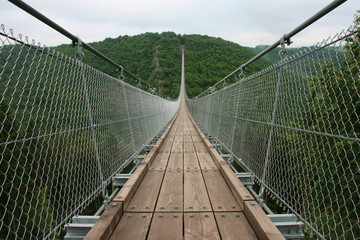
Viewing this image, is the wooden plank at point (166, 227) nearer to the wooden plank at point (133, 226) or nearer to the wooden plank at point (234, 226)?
the wooden plank at point (133, 226)

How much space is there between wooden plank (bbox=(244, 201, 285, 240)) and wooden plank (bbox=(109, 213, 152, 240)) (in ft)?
2.41

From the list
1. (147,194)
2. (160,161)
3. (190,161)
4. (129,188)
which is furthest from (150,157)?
(129,188)

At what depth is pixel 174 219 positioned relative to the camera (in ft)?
5.86

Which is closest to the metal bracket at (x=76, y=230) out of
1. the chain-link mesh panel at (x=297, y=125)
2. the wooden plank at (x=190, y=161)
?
the chain-link mesh panel at (x=297, y=125)

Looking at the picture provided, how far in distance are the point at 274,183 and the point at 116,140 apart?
174 centimetres

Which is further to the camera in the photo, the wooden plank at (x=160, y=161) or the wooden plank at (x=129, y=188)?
the wooden plank at (x=160, y=161)

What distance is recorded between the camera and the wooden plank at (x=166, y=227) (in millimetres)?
1564

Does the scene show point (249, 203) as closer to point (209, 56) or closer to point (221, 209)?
point (221, 209)

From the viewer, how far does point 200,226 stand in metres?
1.68

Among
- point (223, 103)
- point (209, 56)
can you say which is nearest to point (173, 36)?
point (209, 56)

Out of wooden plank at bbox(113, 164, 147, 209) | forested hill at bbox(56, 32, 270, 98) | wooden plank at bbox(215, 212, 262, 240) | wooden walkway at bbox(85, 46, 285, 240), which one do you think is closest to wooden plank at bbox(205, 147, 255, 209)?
wooden walkway at bbox(85, 46, 285, 240)

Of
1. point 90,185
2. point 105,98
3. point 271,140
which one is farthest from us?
point 105,98

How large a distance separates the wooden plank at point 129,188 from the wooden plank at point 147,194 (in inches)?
1.6

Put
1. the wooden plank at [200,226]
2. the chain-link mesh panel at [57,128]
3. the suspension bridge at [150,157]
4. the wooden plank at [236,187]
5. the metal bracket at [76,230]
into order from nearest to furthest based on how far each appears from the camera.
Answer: the chain-link mesh panel at [57,128]
the suspension bridge at [150,157]
the wooden plank at [200,226]
the metal bracket at [76,230]
the wooden plank at [236,187]
